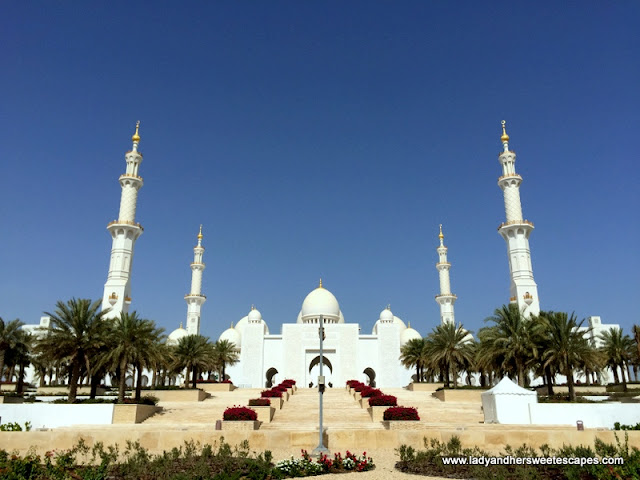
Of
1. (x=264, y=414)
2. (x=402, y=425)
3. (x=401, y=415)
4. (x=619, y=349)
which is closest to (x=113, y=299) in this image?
(x=264, y=414)

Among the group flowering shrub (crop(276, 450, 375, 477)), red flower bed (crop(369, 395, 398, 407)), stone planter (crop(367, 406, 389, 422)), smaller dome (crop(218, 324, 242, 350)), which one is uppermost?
smaller dome (crop(218, 324, 242, 350))

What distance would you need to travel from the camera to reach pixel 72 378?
2297 centimetres

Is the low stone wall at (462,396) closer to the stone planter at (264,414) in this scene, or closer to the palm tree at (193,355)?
the stone planter at (264,414)

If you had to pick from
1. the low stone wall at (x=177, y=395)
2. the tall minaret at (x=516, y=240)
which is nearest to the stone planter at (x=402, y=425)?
the low stone wall at (x=177, y=395)

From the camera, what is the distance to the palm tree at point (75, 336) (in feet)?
74.0

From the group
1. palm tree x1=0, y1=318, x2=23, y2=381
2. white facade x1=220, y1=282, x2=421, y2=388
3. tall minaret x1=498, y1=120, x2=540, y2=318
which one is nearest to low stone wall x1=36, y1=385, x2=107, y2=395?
palm tree x1=0, y1=318, x2=23, y2=381

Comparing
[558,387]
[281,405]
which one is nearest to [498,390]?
[281,405]

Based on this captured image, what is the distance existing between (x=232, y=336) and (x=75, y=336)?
35.4 metres

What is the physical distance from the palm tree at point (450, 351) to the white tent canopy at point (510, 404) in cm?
1040

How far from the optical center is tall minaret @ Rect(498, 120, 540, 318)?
1566 inches

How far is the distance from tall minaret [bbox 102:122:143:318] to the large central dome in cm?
1903

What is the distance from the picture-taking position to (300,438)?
45.8 feet

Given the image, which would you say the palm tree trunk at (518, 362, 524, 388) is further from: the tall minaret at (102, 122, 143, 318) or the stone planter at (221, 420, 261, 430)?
the tall minaret at (102, 122, 143, 318)

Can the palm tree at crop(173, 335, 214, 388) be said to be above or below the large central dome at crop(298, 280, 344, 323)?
below
